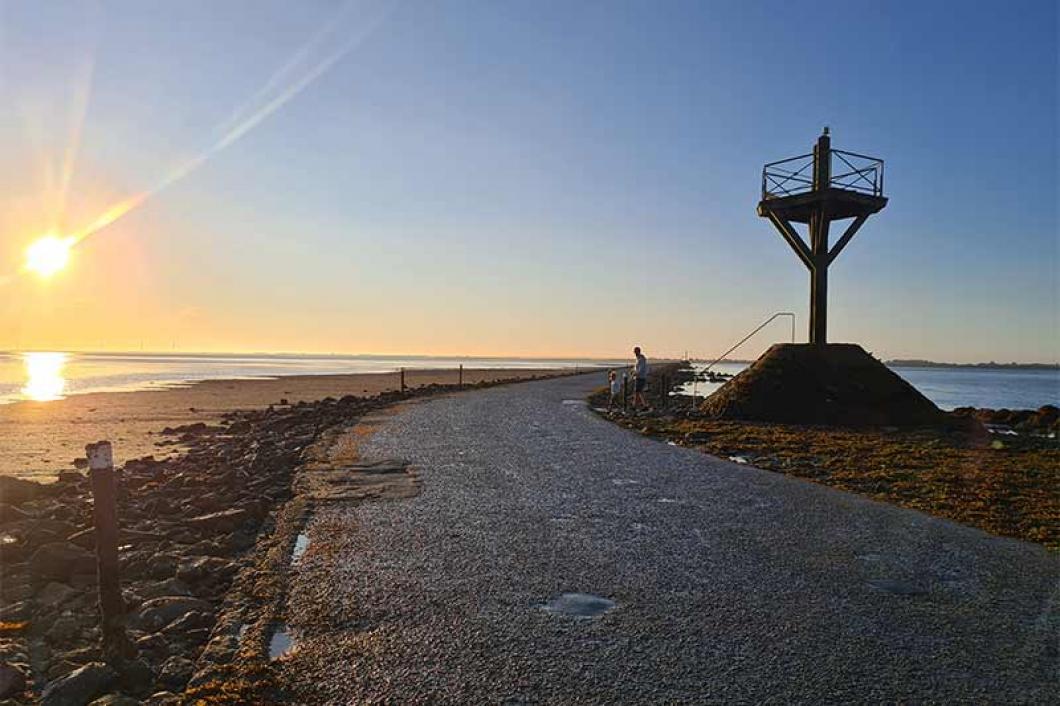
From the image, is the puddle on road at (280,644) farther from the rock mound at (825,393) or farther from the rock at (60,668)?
the rock mound at (825,393)

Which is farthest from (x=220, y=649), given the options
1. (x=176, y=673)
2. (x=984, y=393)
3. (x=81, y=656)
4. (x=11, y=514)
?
(x=984, y=393)

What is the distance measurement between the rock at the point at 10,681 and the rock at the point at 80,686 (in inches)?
7.9

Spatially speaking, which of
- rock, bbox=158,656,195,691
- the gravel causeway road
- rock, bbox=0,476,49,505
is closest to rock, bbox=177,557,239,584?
the gravel causeway road

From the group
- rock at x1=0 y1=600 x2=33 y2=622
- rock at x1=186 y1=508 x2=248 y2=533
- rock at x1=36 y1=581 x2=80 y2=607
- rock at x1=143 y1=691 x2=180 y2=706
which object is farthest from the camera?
rock at x1=186 y1=508 x2=248 y2=533

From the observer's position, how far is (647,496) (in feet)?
33.9

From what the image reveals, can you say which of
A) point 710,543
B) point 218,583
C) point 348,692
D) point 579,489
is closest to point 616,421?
point 579,489

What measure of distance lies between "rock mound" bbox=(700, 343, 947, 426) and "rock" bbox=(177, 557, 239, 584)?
1682cm

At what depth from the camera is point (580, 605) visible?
574 cm

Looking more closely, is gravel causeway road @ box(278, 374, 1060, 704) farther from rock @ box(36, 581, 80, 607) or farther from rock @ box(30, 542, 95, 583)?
rock @ box(30, 542, 95, 583)

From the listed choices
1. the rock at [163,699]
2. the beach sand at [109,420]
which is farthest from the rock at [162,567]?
the beach sand at [109,420]

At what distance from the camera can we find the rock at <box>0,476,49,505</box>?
10617mm

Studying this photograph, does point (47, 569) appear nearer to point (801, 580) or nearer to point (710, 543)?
point (710, 543)

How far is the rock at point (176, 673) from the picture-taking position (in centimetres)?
467

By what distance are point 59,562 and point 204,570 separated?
1532 millimetres
